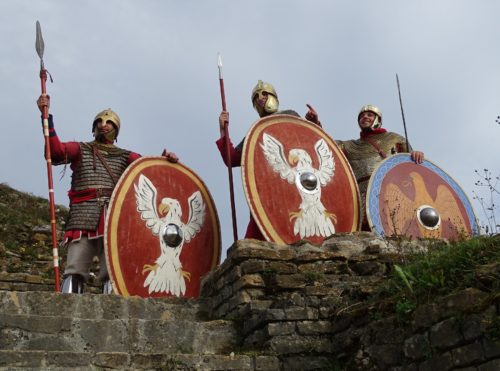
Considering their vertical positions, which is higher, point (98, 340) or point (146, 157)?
point (146, 157)

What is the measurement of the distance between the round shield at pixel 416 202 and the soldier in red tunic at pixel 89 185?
5.39ft

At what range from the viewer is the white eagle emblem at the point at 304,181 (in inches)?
219

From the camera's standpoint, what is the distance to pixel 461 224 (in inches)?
234

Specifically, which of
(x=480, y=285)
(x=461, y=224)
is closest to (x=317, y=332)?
(x=480, y=285)

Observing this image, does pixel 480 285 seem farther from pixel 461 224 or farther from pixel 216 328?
pixel 461 224

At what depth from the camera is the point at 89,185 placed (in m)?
5.93

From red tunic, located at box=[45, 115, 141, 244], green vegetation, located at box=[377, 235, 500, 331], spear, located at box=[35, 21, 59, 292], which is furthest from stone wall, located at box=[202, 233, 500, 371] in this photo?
red tunic, located at box=[45, 115, 141, 244]

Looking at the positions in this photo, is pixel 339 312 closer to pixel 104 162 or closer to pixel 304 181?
pixel 304 181

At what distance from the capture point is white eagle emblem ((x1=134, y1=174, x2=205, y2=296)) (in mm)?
5480

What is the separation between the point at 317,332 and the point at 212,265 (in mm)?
1654

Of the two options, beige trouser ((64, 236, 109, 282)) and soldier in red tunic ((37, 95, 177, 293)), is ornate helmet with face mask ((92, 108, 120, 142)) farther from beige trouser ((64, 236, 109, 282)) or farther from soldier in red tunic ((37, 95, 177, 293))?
beige trouser ((64, 236, 109, 282))

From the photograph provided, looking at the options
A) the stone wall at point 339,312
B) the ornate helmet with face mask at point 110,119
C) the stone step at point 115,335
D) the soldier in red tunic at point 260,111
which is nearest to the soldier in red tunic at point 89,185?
the ornate helmet with face mask at point 110,119

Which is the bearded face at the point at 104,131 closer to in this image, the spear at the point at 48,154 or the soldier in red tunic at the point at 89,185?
the soldier in red tunic at the point at 89,185

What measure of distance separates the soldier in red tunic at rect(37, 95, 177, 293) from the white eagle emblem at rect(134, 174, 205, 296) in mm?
356
